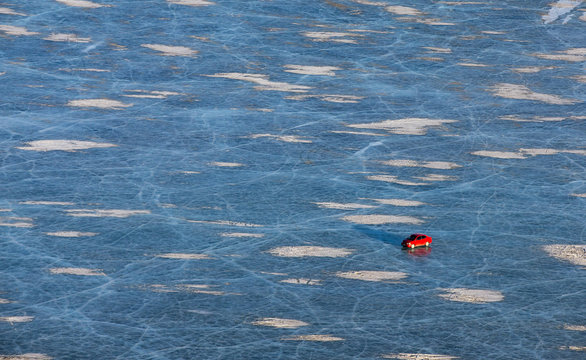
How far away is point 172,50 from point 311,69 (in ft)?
8.92

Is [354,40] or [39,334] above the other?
[354,40]

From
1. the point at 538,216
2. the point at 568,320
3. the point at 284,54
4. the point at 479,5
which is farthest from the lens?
the point at 479,5

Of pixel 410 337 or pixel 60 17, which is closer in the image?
pixel 410 337

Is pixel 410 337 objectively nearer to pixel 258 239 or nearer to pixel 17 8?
pixel 258 239

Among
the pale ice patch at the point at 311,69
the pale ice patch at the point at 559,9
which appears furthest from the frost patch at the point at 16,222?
the pale ice patch at the point at 559,9

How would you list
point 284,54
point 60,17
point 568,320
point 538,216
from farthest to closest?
1. point 60,17
2. point 284,54
3. point 538,216
4. point 568,320

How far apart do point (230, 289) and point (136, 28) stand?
414 inches

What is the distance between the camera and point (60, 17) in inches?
766

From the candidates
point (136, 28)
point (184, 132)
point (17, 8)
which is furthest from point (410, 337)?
point (17, 8)

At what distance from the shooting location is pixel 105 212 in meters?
11.7

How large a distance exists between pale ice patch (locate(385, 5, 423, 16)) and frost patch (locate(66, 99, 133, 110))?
7.38 meters

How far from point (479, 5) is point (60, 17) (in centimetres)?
900

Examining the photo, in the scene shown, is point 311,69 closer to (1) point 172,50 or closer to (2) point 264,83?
(2) point 264,83

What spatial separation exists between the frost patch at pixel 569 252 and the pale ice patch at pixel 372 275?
189cm
